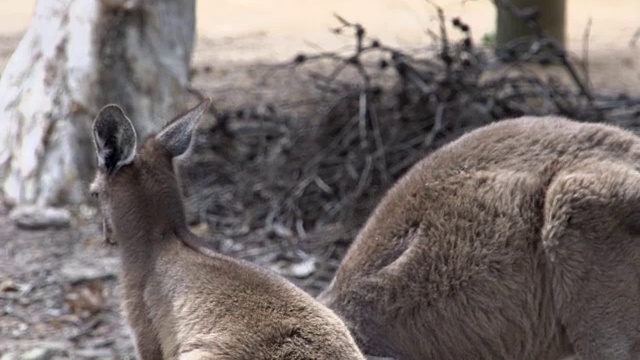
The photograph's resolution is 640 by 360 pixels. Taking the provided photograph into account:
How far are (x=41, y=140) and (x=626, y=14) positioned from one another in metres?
11.0

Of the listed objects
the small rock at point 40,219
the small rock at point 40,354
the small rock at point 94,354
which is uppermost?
the small rock at point 40,219

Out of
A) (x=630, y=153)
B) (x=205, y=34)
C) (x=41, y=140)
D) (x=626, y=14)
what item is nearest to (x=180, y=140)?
(x=630, y=153)

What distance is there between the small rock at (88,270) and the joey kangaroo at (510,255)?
2336 millimetres

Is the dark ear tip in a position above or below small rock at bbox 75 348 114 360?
above

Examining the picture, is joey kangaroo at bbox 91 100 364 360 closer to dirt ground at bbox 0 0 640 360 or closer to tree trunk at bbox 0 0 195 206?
dirt ground at bbox 0 0 640 360

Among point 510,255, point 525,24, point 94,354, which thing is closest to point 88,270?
point 94,354

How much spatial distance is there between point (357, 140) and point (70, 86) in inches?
72.6

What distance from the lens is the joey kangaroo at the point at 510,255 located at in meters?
4.43

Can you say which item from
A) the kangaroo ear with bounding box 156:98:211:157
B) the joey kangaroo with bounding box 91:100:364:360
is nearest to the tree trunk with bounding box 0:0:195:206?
the joey kangaroo with bounding box 91:100:364:360

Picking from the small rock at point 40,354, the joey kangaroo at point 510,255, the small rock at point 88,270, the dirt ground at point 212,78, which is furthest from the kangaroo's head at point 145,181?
the small rock at point 88,270

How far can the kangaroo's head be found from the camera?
190 inches

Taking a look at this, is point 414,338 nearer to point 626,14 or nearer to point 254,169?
point 254,169

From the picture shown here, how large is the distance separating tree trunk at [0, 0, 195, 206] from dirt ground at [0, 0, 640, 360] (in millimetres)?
259

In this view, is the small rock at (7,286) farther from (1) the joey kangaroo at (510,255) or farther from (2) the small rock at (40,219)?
(1) the joey kangaroo at (510,255)
